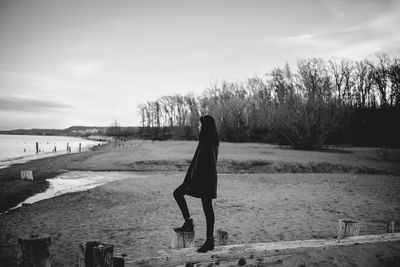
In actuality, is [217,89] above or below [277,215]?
above

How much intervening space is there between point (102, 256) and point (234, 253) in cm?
164

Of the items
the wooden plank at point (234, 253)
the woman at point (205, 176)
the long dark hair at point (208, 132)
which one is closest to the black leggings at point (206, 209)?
the woman at point (205, 176)

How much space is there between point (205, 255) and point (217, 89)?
211 feet

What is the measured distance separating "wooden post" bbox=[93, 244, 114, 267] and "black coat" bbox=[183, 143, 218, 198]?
4.70ft

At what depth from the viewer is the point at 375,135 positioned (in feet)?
124

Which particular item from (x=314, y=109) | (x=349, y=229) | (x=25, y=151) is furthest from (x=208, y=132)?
(x=25, y=151)

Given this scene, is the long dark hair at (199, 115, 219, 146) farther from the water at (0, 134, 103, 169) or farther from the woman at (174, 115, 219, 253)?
the water at (0, 134, 103, 169)

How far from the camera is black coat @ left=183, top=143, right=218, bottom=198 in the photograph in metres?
3.89

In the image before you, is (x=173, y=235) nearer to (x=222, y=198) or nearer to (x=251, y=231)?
(x=251, y=231)

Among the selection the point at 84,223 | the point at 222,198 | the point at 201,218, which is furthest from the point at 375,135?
the point at 84,223

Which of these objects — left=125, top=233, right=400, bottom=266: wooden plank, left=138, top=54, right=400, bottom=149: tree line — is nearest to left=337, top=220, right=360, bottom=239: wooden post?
left=125, top=233, right=400, bottom=266: wooden plank

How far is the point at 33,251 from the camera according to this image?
8.15ft

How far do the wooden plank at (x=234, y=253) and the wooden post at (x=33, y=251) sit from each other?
2.83ft

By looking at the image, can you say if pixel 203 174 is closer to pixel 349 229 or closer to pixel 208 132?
pixel 208 132
